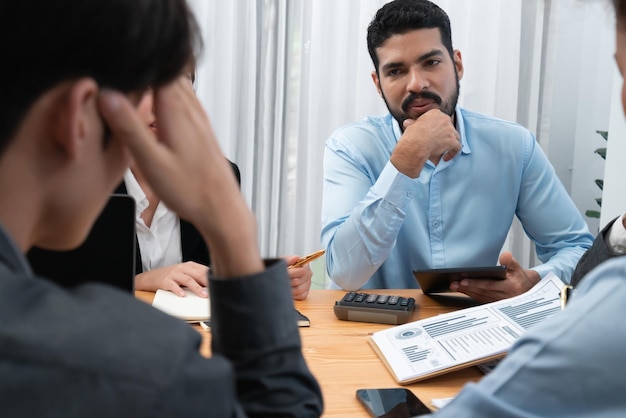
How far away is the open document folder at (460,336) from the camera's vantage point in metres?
1.13

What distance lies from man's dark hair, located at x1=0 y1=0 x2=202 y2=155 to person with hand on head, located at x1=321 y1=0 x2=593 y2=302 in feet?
4.14

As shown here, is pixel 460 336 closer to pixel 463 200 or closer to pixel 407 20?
pixel 463 200

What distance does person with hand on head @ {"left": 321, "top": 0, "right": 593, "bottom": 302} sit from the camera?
187cm

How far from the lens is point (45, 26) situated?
1.74ft

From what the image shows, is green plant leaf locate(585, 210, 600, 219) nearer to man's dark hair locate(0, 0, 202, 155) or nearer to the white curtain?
the white curtain

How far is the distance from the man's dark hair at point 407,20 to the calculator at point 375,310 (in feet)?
3.24

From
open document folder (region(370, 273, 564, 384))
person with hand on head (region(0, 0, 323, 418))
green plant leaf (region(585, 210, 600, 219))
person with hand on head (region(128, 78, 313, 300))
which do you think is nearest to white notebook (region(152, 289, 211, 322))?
person with hand on head (region(128, 78, 313, 300))

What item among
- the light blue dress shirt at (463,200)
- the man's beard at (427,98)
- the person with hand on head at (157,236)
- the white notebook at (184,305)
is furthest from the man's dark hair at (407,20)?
the white notebook at (184,305)

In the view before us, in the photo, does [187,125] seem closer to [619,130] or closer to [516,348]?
[516,348]

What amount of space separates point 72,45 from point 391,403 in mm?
673

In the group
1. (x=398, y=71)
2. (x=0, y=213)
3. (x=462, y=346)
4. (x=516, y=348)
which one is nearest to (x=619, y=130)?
(x=398, y=71)

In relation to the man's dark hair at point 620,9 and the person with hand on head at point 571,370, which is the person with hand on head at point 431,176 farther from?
the person with hand on head at point 571,370

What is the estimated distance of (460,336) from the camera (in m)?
1.23

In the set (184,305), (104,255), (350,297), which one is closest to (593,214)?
(350,297)
